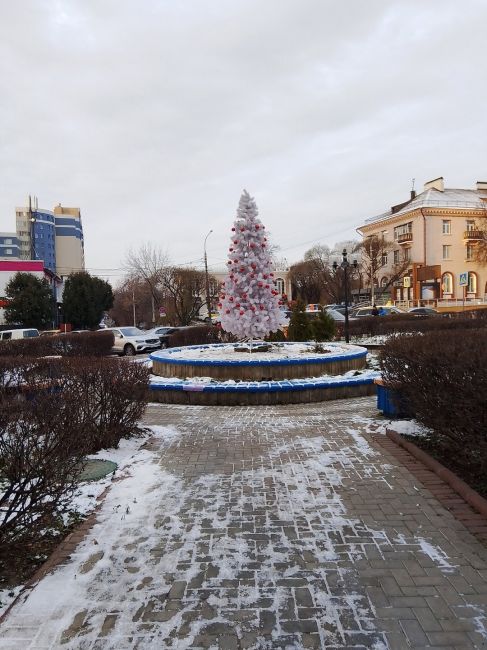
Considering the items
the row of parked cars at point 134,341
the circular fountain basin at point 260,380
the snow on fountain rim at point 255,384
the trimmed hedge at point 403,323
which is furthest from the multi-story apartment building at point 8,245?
the snow on fountain rim at point 255,384

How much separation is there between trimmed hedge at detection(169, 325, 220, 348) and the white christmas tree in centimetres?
740

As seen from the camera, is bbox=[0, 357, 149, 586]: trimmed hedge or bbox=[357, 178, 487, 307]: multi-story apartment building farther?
bbox=[357, 178, 487, 307]: multi-story apartment building

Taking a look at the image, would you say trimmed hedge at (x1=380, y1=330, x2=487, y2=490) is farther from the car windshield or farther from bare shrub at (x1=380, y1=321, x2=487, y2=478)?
the car windshield

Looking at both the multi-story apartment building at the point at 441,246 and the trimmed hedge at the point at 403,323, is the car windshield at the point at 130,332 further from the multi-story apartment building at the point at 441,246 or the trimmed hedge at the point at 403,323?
the multi-story apartment building at the point at 441,246

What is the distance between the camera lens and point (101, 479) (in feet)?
17.1

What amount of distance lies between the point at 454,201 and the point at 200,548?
2046 inches

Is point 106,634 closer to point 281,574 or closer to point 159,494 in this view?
point 281,574

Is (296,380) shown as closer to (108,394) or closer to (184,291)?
(108,394)

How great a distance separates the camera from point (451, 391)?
4789 mm

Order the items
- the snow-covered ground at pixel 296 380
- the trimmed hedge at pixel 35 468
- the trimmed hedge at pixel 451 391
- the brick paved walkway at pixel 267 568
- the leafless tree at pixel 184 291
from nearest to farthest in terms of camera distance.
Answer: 1. the brick paved walkway at pixel 267 568
2. the trimmed hedge at pixel 35 468
3. the trimmed hedge at pixel 451 391
4. the snow-covered ground at pixel 296 380
5. the leafless tree at pixel 184 291

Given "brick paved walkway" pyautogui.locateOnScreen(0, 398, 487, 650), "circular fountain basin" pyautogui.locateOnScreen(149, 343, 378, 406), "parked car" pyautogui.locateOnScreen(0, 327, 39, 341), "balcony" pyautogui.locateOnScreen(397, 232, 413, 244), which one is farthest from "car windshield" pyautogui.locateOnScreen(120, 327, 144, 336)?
"balcony" pyautogui.locateOnScreen(397, 232, 413, 244)

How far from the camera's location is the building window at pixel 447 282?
4847 cm

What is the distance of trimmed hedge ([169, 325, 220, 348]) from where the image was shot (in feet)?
70.4

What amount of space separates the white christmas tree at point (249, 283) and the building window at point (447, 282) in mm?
40133
